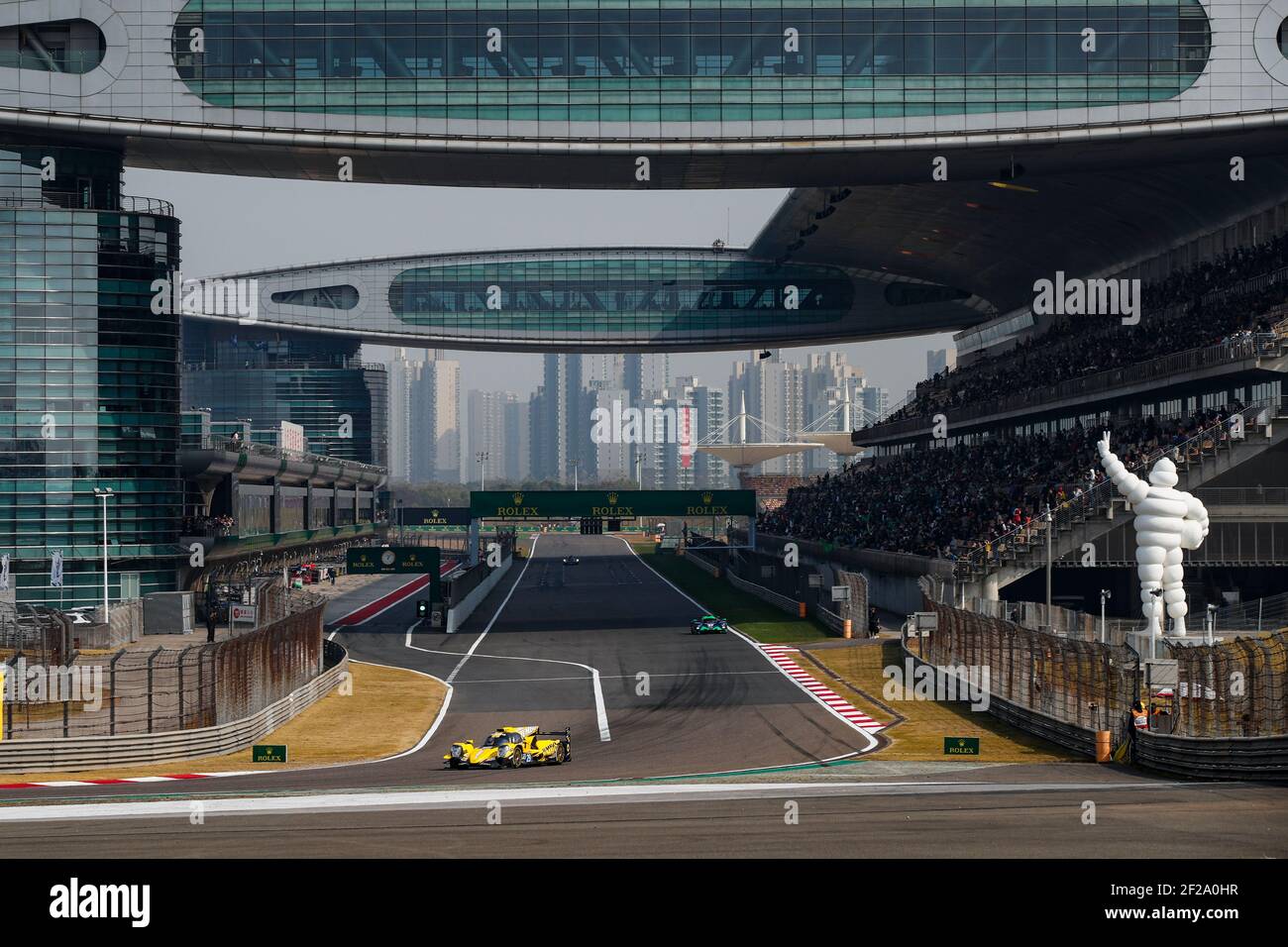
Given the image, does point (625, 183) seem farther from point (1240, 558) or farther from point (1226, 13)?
point (1240, 558)

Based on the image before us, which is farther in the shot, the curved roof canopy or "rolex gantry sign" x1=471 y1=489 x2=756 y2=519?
the curved roof canopy

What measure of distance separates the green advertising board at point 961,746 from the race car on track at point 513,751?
8119 mm

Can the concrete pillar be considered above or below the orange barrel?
above

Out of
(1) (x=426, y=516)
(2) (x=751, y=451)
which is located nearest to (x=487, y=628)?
(2) (x=751, y=451)

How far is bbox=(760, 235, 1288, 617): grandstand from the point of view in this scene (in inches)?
1948

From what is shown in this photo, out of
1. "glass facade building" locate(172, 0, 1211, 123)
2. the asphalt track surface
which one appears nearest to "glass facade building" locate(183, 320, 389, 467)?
"glass facade building" locate(172, 0, 1211, 123)

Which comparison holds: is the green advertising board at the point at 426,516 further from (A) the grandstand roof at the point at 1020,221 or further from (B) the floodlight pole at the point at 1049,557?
(B) the floodlight pole at the point at 1049,557

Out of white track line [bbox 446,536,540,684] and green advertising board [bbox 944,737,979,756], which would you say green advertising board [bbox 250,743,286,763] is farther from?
white track line [bbox 446,536,540,684]

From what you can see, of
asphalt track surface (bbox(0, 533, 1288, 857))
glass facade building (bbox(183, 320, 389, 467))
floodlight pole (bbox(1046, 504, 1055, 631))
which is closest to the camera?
asphalt track surface (bbox(0, 533, 1288, 857))

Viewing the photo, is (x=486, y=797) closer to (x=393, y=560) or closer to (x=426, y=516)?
(x=393, y=560)

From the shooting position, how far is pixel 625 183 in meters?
55.6

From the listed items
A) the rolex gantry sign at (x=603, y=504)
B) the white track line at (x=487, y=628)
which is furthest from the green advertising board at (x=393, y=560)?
the rolex gantry sign at (x=603, y=504)

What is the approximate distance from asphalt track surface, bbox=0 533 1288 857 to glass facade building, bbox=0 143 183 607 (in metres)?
21.8

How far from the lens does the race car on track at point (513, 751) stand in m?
28.0
